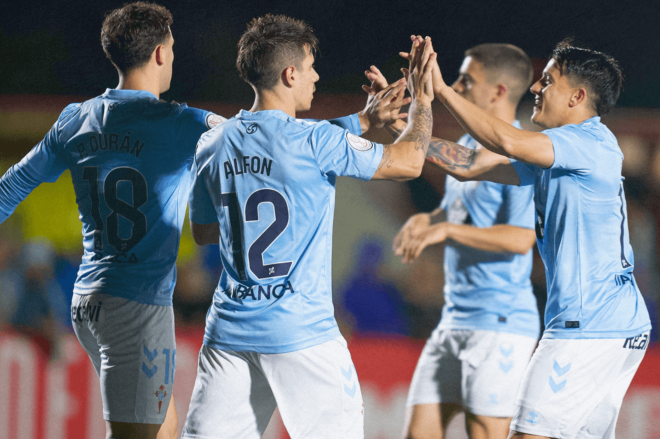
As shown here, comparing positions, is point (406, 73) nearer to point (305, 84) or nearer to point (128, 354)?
point (305, 84)

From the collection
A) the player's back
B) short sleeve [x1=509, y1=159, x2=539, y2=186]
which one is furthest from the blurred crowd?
short sleeve [x1=509, y1=159, x2=539, y2=186]

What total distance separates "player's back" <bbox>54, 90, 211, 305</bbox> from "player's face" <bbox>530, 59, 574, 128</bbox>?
145cm

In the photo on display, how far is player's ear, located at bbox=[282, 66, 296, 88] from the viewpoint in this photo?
6.97 ft

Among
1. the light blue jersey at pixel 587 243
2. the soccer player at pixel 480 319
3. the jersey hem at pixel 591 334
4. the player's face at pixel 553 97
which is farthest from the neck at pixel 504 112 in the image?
the jersey hem at pixel 591 334

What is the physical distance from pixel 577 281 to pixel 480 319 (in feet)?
2.83

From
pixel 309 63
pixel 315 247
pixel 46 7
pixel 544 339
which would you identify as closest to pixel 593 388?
pixel 544 339

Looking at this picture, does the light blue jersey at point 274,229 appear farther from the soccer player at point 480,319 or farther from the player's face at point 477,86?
the player's face at point 477,86

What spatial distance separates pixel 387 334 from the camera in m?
4.60

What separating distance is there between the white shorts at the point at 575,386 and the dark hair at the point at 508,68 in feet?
5.58

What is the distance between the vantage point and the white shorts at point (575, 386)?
2178 millimetres

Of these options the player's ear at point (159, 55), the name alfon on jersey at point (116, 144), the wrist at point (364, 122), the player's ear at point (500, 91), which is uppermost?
the player's ear at point (500, 91)

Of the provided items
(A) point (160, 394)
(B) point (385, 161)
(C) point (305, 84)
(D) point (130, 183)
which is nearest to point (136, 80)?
(D) point (130, 183)

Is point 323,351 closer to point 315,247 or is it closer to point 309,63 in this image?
point 315,247

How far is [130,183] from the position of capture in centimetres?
240
